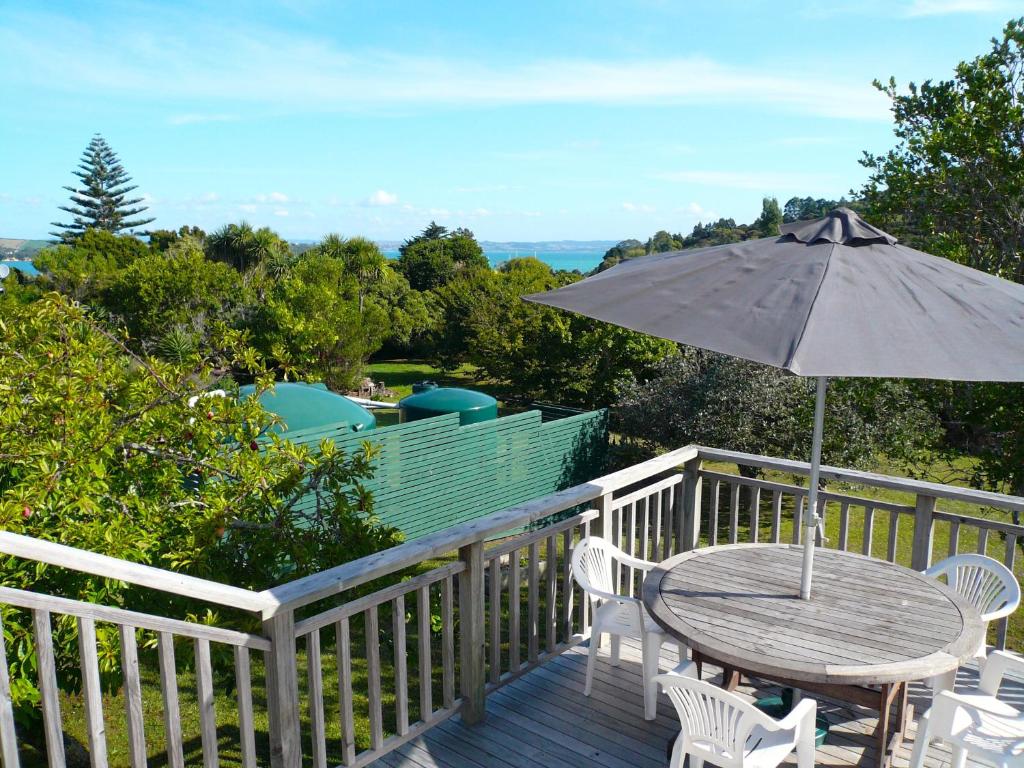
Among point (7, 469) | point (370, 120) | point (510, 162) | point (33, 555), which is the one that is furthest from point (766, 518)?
point (510, 162)

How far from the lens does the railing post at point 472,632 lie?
306 cm

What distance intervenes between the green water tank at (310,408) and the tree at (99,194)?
47.9 metres

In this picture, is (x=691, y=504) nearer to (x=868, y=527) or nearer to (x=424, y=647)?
(x=868, y=527)

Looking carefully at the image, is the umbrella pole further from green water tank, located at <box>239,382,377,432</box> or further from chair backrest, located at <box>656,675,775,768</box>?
green water tank, located at <box>239,382,377,432</box>

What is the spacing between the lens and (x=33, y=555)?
1.57 meters

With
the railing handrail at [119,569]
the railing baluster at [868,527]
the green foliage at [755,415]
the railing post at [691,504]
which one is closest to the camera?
the railing handrail at [119,569]

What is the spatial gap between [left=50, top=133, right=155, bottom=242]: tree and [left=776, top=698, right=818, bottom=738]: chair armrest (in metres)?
55.9

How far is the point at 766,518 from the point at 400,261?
119 ft

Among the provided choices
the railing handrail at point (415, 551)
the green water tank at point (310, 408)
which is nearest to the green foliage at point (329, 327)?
the green water tank at point (310, 408)

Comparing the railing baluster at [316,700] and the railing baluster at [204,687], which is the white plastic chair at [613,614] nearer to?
the railing baluster at [316,700]

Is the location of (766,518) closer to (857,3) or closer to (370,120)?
(857,3)

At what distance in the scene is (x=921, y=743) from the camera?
259cm

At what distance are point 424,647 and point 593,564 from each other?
93 cm

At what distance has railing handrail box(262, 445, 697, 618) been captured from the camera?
231cm
